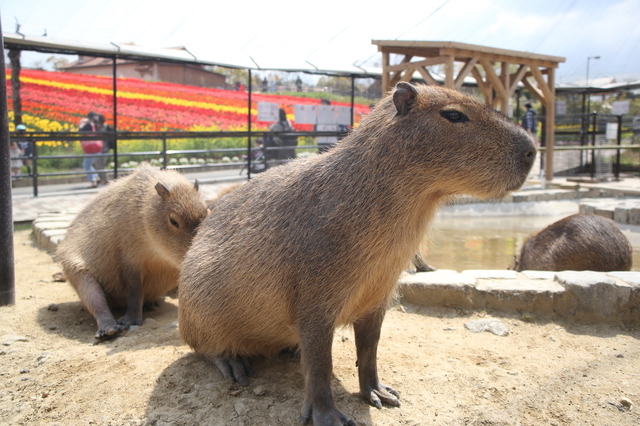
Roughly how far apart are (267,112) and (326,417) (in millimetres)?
8376

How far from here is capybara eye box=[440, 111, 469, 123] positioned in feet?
6.98

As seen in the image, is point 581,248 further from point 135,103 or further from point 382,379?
point 135,103

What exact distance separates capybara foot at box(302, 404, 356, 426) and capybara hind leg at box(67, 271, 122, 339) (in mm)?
1868

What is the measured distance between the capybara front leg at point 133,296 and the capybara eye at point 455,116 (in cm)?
289

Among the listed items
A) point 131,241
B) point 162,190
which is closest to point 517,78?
point 162,190

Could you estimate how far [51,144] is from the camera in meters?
11.4

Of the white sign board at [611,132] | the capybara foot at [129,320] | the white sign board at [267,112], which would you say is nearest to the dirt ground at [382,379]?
the capybara foot at [129,320]

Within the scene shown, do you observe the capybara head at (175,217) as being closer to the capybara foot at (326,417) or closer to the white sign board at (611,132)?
the capybara foot at (326,417)

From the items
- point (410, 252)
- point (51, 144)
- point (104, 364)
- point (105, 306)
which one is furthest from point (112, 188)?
point (51, 144)

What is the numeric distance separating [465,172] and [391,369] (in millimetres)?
1256

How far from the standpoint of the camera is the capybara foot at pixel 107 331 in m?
3.48

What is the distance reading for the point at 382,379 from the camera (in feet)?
8.80

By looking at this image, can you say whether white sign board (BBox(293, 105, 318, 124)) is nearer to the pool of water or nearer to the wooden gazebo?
the wooden gazebo

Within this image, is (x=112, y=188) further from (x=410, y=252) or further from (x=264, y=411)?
(x=410, y=252)
